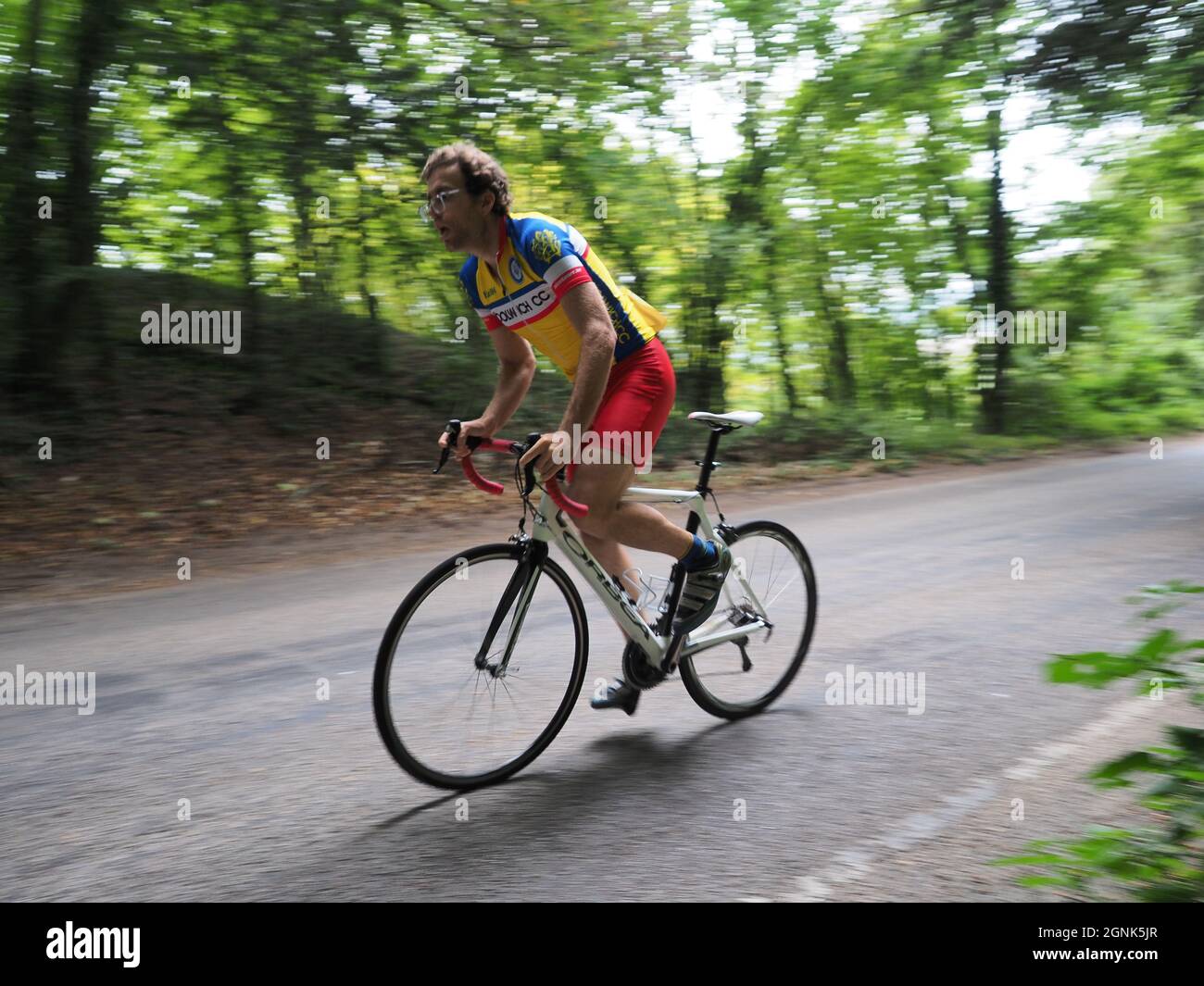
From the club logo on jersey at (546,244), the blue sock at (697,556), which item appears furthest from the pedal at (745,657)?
the club logo on jersey at (546,244)

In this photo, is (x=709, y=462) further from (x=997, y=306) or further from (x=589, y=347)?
(x=997, y=306)

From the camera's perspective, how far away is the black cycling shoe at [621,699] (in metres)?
4.48

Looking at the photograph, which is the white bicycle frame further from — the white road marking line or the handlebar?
the white road marking line

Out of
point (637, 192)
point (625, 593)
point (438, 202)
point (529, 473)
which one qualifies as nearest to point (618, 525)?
point (625, 593)

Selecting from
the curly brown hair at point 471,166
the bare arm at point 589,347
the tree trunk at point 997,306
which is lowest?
the bare arm at point 589,347

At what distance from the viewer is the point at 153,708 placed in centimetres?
485

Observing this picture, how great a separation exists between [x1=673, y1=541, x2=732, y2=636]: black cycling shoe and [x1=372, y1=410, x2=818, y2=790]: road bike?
0.03 metres

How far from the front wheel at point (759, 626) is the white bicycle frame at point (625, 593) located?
0.01 meters

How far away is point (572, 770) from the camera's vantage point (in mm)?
4074

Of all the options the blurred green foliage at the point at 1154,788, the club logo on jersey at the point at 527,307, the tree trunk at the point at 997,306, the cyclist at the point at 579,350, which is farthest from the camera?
the tree trunk at the point at 997,306

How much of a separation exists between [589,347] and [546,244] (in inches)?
15.3

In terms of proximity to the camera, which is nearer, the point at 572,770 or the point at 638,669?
the point at 572,770

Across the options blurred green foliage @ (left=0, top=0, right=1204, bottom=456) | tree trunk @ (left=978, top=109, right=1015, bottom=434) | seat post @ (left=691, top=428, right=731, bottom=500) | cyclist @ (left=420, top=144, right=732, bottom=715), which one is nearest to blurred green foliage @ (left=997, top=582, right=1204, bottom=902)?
cyclist @ (left=420, top=144, right=732, bottom=715)

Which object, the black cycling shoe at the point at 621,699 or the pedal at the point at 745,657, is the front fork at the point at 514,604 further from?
the pedal at the point at 745,657
